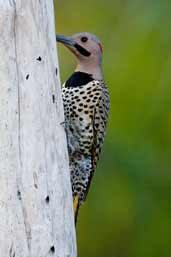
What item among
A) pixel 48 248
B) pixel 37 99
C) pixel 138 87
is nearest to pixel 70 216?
pixel 48 248

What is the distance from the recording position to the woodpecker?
5.58 meters

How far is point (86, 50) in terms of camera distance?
5.66 meters

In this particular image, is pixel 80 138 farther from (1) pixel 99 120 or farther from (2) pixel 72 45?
(2) pixel 72 45

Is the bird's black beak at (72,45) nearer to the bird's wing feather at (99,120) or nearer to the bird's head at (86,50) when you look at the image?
the bird's head at (86,50)

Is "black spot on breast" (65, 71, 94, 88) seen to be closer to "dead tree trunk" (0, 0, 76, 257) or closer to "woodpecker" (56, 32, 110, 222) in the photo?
"woodpecker" (56, 32, 110, 222)

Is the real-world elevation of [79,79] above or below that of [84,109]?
above

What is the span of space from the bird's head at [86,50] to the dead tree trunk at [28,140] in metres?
1.06

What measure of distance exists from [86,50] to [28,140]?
1.27m

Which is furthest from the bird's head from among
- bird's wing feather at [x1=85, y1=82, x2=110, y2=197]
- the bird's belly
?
the bird's belly

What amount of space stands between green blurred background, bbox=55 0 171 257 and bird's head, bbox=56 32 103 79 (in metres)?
1.00

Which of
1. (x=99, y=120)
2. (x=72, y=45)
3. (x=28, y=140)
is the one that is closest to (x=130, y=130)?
(x=99, y=120)

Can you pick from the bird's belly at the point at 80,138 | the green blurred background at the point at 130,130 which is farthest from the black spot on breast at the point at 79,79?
the green blurred background at the point at 130,130

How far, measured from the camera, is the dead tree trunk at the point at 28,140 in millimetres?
4457

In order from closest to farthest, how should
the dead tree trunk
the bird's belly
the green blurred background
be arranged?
1. the dead tree trunk
2. the bird's belly
3. the green blurred background
